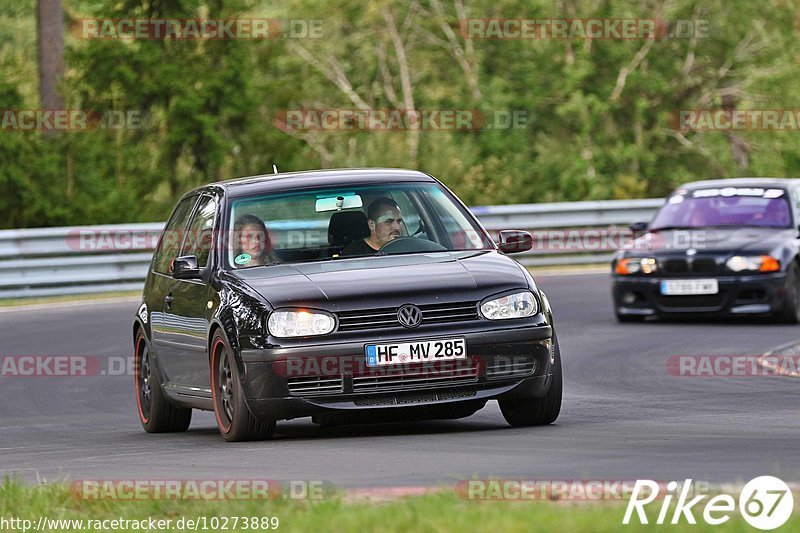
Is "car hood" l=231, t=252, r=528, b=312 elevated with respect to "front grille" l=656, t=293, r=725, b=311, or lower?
elevated

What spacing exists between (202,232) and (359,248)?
1.20m

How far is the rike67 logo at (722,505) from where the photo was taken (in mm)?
5980

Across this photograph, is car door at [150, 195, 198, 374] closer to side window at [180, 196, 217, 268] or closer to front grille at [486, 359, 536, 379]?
side window at [180, 196, 217, 268]

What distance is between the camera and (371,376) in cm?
952

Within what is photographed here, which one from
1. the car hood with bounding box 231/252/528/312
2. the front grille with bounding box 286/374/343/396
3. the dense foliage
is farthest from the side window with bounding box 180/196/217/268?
the dense foliage

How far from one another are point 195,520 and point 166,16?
24014 millimetres

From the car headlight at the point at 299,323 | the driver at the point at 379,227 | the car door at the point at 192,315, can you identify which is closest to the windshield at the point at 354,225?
the driver at the point at 379,227

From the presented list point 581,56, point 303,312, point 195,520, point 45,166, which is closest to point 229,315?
point 303,312

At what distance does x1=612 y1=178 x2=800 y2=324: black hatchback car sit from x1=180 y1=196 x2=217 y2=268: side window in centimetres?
768

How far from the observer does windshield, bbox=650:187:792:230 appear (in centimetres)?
1883

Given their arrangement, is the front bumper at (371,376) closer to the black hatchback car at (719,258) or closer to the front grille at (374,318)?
the front grille at (374,318)

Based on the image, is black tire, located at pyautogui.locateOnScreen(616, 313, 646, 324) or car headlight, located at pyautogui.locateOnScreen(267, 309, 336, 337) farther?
black tire, located at pyautogui.locateOnScreen(616, 313, 646, 324)

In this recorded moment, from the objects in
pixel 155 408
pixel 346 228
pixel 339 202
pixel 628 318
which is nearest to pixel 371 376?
pixel 346 228

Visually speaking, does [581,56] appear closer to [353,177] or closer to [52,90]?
[52,90]
